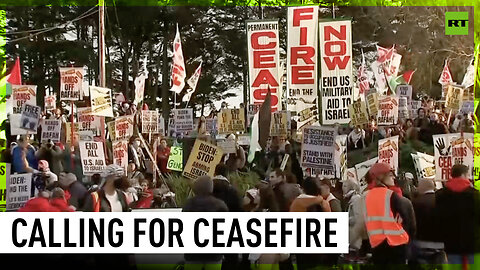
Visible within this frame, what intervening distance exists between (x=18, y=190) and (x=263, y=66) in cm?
272

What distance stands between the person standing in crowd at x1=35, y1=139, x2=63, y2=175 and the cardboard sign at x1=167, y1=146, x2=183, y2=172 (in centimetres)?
108

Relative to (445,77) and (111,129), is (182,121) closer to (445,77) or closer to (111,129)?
(111,129)

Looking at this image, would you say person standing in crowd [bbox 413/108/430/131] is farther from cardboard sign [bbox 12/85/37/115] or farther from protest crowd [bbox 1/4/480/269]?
cardboard sign [bbox 12/85/37/115]

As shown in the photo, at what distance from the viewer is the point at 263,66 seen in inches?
332

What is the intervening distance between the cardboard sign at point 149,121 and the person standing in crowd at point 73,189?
2.75 ft

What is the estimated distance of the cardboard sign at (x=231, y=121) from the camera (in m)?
8.48

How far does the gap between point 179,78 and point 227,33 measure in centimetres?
66

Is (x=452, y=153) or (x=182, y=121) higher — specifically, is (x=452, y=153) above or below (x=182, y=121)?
below

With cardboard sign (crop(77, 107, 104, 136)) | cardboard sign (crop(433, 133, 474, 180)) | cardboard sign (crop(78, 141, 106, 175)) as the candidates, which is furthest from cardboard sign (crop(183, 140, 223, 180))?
cardboard sign (crop(433, 133, 474, 180))

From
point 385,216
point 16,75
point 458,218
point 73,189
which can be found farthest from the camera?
point 458,218

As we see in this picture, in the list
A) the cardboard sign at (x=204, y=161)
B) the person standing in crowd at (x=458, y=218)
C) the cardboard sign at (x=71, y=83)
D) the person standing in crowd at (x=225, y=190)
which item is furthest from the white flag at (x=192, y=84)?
the person standing in crowd at (x=458, y=218)

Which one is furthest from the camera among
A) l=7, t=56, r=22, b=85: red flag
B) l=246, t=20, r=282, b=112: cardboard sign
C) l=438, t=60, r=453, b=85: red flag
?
l=438, t=60, r=453, b=85: red flag

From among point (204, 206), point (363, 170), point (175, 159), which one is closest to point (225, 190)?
point (204, 206)

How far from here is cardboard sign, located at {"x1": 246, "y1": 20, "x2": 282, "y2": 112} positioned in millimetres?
8422
